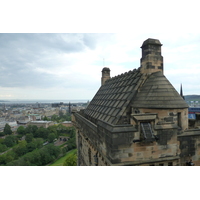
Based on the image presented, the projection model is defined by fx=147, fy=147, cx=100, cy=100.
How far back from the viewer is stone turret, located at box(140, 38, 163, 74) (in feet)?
30.8

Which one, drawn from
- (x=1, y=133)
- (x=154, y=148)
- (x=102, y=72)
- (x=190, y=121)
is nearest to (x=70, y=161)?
(x=102, y=72)

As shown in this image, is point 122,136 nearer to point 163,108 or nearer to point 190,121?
point 163,108

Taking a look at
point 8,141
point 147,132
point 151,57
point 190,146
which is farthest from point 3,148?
point 190,146

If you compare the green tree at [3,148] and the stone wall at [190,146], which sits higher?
the stone wall at [190,146]

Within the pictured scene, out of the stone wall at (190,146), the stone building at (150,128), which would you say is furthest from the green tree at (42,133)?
the stone wall at (190,146)

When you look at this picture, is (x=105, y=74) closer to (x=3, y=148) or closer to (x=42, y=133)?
(x=3, y=148)

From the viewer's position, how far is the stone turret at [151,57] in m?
9.40

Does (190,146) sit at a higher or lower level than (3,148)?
higher

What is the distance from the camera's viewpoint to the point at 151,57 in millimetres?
9414

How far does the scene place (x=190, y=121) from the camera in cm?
1171

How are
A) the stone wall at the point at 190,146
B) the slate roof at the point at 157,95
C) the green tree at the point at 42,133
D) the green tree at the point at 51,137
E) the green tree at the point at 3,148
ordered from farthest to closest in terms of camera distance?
the green tree at the point at 42,133 → the green tree at the point at 51,137 → the green tree at the point at 3,148 → the slate roof at the point at 157,95 → the stone wall at the point at 190,146

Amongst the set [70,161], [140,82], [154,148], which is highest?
[140,82]

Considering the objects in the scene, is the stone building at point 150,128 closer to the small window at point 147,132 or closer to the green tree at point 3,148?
the small window at point 147,132
